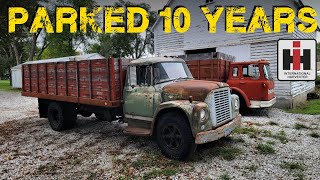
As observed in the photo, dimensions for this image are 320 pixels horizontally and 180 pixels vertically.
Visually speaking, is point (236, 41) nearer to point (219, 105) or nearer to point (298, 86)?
point (298, 86)

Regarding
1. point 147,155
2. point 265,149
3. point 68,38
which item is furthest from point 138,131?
point 68,38

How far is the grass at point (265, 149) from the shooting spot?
6171mm

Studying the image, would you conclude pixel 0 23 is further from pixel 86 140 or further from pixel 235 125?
pixel 235 125

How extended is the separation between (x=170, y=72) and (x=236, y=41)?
31.5ft

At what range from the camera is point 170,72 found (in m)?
6.57

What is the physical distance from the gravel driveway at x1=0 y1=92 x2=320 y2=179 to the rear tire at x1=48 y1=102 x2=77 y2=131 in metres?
0.27

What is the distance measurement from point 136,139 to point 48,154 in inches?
93.3

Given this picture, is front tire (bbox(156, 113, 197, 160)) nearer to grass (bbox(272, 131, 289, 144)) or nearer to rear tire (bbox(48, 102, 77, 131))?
grass (bbox(272, 131, 289, 144))

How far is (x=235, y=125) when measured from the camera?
6.35m

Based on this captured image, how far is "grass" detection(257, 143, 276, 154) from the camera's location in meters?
6.17

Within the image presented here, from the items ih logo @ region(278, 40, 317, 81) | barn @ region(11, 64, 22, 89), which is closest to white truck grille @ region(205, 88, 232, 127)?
ih logo @ region(278, 40, 317, 81)

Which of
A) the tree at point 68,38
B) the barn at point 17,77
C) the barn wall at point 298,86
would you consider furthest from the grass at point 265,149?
the barn at point 17,77

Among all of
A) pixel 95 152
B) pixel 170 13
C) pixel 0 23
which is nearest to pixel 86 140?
pixel 95 152

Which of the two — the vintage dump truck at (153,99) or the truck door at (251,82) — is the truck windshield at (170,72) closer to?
the vintage dump truck at (153,99)
